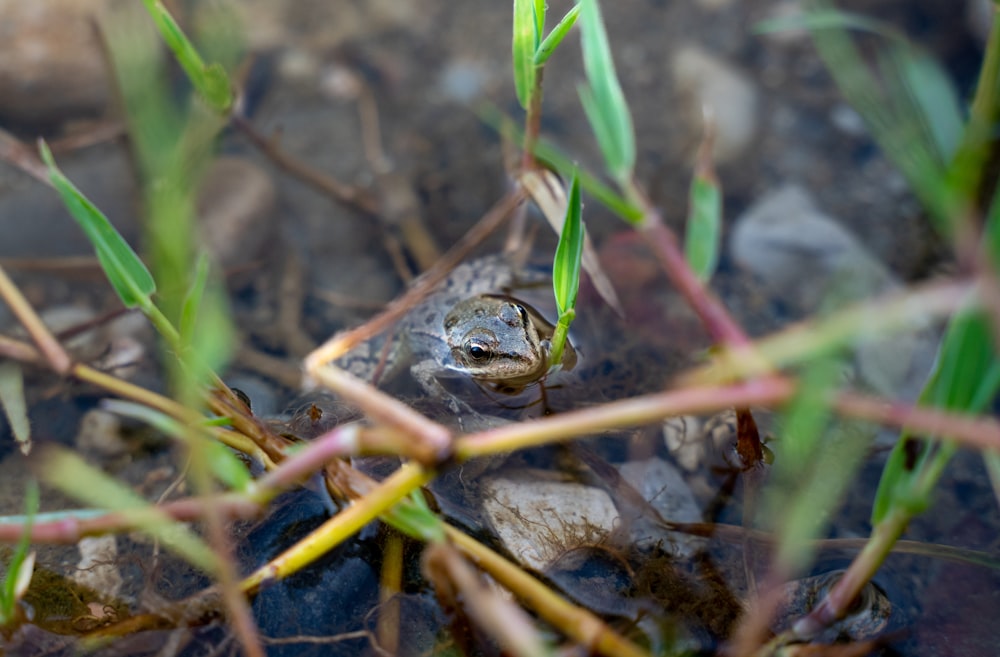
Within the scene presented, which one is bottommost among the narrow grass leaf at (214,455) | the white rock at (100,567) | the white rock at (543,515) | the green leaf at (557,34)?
the white rock at (543,515)

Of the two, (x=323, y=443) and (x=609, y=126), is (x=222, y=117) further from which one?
(x=323, y=443)

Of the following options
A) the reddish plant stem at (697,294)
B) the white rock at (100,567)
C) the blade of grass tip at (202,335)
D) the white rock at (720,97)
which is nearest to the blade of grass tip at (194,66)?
the blade of grass tip at (202,335)

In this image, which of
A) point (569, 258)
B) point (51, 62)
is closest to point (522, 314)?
point (569, 258)

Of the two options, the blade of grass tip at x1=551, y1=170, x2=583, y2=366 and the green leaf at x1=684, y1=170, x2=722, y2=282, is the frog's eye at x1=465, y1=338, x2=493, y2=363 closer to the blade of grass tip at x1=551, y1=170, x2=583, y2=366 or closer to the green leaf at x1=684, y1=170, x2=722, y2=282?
the blade of grass tip at x1=551, y1=170, x2=583, y2=366

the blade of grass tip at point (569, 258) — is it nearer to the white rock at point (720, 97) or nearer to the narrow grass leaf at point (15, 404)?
the narrow grass leaf at point (15, 404)

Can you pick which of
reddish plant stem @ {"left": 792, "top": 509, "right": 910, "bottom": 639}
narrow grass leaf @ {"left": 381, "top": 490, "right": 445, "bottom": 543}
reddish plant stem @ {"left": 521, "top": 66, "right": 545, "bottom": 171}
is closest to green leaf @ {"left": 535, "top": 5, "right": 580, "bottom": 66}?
reddish plant stem @ {"left": 521, "top": 66, "right": 545, "bottom": 171}

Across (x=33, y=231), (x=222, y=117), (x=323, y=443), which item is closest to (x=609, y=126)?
(x=323, y=443)
